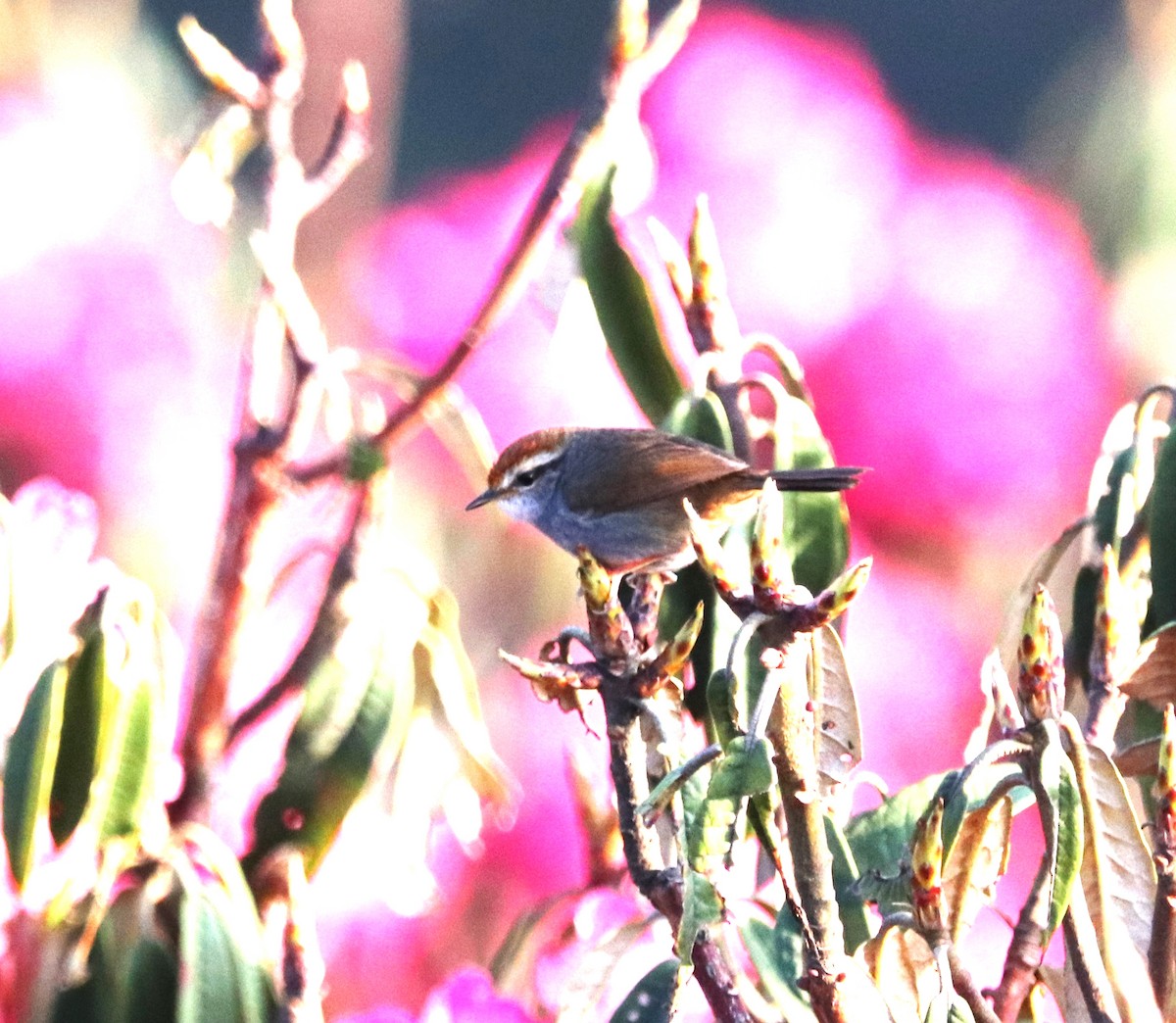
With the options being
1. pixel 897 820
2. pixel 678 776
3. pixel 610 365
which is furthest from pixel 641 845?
pixel 610 365

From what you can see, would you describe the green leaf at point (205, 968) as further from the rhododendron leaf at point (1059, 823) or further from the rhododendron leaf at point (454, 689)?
the rhododendron leaf at point (1059, 823)

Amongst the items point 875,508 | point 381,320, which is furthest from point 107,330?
point 875,508

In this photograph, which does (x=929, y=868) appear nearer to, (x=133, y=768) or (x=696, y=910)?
(x=696, y=910)

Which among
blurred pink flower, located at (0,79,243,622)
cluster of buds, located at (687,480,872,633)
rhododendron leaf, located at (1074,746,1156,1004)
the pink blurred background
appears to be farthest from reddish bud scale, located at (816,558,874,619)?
blurred pink flower, located at (0,79,243,622)

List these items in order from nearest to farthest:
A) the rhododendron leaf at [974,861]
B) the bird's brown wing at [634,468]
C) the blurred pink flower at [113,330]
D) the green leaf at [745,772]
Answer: the green leaf at [745,772]
the rhododendron leaf at [974,861]
the bird's brown wing at [634,468]
the blurred pink flower at [113,330]

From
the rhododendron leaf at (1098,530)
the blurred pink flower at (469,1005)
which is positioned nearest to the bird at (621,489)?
the rhododendron leaf at (1098,530)
